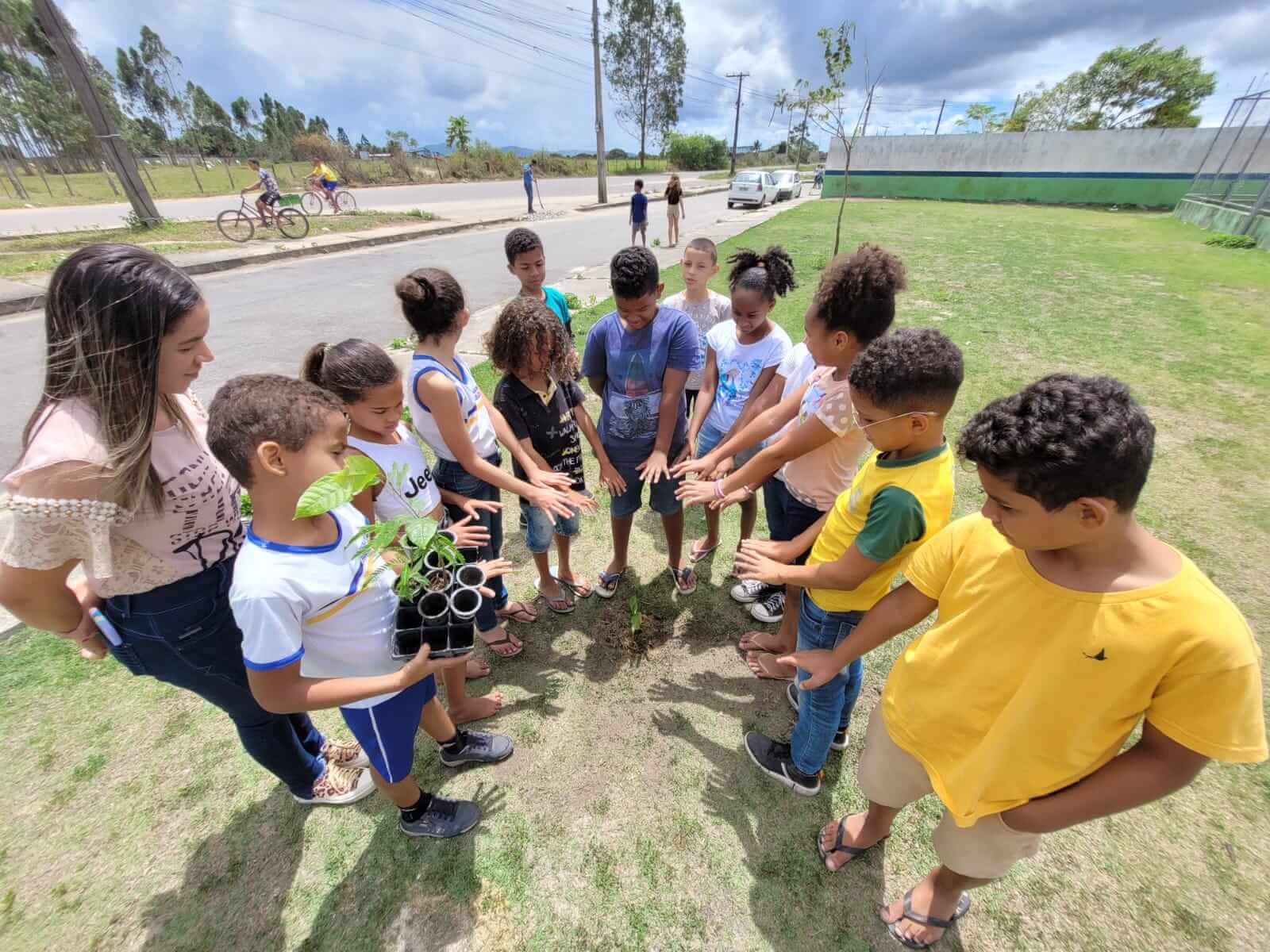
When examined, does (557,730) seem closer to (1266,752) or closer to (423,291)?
(423,291)

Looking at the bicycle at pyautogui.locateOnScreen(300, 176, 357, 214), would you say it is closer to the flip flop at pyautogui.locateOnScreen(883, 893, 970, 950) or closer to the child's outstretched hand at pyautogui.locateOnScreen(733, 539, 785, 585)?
the child's outstretched hand at pyautogui.locateOnScreen(733, 539, 785, 585)

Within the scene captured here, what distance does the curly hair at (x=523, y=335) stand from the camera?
2.29 m

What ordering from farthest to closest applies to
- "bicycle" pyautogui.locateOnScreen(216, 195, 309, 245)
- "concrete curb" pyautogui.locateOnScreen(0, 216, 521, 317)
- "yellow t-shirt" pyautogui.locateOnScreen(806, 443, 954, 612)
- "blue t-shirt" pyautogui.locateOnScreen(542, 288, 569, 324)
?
"bicycle" pyautogui.locateOnScreen(216, 195, 309, 245), "concrete curb" pyautogui.locateOnScreen(0, 216, 521, 317), "blue t-shirt" pyautogui.locateOnScreen(542, 288, 569, 324), "yellow t-shirt" pyautogui.locateOnScreen(806, 443, 954, 612)

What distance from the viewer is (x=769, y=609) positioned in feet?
9.96

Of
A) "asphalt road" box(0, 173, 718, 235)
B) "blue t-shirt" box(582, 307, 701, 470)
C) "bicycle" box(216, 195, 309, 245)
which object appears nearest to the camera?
"blue t-shirt" box(582, 307, 701, 470)

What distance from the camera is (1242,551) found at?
3.41 meters

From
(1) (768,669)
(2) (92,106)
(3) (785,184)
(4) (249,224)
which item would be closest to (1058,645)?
(1) (768,669)

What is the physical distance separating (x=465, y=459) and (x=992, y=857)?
2208 millimetres

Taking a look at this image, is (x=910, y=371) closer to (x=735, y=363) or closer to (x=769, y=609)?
(x=735, y=363)

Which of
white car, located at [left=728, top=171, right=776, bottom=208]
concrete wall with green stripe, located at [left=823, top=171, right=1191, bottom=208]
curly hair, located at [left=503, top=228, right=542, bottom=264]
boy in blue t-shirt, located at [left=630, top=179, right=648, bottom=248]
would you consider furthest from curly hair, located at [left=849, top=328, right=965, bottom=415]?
concrete wall with green stripe, located at [left=823, top=171, right=1191, bottom=208]

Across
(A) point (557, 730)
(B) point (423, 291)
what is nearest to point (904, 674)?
(A) point (557, 730)

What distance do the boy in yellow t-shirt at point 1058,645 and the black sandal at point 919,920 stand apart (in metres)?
0.32

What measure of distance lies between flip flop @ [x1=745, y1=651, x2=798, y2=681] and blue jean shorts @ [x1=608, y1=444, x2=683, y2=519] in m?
0.88

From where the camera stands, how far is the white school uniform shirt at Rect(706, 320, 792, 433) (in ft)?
9.28
